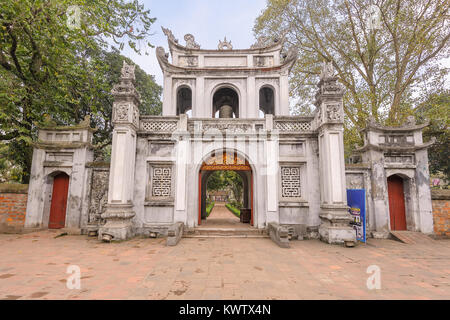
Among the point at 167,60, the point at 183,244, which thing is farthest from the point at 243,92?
the point at 183,244

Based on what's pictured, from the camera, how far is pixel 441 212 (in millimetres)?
8219

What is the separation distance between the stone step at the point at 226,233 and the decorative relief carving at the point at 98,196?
3.51 m

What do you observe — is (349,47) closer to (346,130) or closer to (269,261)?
(346,130)

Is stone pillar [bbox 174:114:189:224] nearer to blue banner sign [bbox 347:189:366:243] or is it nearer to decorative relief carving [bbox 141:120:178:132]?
decorative relief carving [bbox 141:120:178:132]

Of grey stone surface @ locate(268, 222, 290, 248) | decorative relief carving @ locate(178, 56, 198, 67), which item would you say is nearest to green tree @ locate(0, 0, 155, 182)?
decorative relief carving @ locate(178, 56, 198, 67)

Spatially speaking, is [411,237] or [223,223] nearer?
[411,237]

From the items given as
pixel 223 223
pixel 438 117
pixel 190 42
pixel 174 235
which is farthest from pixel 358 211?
pixel 190 42

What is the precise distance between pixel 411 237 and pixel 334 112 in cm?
527

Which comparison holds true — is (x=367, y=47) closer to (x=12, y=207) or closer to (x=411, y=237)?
(x=411, y=237)

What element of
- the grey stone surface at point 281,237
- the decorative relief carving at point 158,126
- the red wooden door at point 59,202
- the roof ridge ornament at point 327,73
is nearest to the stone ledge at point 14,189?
the red wooden door at point 59,202

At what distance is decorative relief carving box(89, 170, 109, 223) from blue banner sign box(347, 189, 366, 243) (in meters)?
9.24

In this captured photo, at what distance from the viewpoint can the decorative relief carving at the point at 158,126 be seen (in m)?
8.66

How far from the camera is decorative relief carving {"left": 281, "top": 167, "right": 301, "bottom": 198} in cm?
838

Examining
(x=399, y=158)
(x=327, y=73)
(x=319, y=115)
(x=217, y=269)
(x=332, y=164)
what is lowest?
(x=217, y=269)
